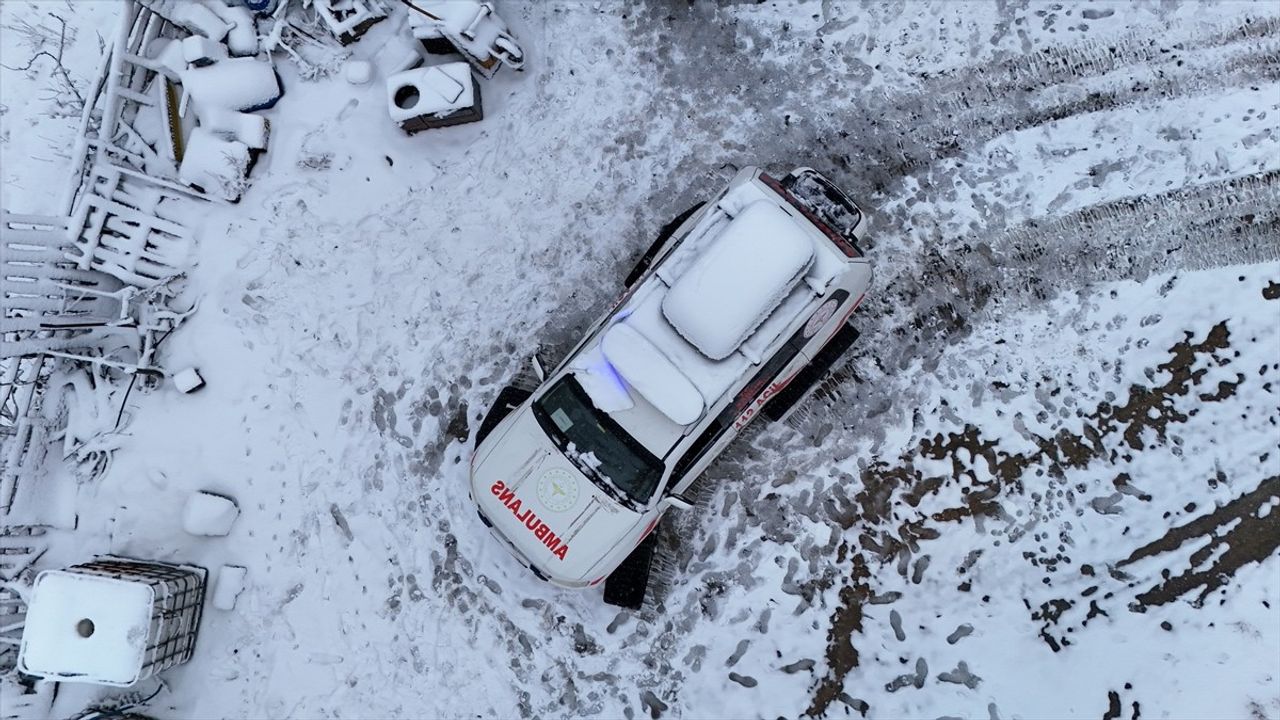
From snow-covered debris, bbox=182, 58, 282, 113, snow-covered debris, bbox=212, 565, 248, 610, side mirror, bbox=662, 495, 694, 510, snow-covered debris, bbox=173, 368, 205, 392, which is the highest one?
side mirror, bbox=662, 495, 694, 510

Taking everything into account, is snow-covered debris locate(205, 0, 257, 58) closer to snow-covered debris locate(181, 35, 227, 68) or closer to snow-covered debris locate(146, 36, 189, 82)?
snow-covered debris locate(181, 35, 227, 68)

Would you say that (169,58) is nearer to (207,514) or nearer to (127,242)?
(127,242)

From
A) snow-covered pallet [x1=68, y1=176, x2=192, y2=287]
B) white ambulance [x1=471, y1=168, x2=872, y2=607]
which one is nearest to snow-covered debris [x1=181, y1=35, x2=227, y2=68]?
snow-covered pallet [x1=68, y1=176, x2=192, y2=287]

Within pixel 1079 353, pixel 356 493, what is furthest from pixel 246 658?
pixel 1079 353

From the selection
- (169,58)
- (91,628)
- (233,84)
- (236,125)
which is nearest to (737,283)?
(236,125)

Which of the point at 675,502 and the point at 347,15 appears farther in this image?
the point at 347,15

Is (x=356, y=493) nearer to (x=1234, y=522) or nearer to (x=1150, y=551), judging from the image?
(x=1150, y=551)

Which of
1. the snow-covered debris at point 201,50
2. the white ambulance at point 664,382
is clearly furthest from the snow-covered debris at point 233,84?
the white ambulance at point 664,382
